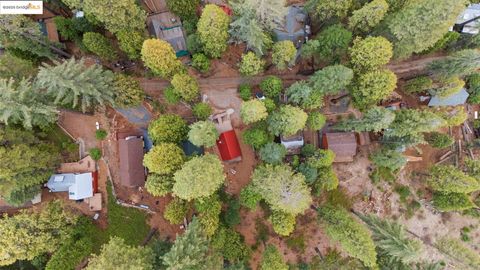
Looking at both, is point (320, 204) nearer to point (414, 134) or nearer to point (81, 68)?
point (414, 134)

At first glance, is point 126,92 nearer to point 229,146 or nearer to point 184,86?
point 184,86

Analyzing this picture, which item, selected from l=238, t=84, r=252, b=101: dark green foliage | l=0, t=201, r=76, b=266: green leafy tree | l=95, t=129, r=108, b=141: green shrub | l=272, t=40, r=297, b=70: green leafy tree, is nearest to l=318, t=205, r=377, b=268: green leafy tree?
l=238, t=84, r=252, b=101: dark green foliage

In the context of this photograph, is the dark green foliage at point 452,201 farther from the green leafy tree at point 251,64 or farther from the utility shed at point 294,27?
the green leafy tree at point 251,64

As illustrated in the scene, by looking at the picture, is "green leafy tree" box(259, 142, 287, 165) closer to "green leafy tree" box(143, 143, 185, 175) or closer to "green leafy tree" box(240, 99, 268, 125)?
"green leafy tree" box(240, 99, 268, 125)

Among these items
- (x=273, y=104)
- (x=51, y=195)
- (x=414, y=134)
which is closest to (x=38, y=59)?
(x=51, y=195)

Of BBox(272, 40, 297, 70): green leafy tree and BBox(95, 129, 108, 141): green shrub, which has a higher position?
BBox(272, 40, 297, 70): green leafy tree

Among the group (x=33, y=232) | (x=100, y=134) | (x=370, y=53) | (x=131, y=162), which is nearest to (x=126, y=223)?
(x=131, y=162)

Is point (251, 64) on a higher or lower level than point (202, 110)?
higher
